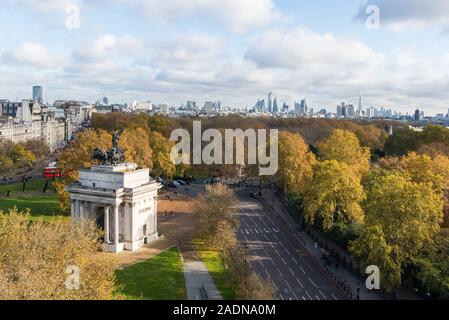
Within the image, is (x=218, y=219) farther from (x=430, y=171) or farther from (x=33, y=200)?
(x=33, y=200)

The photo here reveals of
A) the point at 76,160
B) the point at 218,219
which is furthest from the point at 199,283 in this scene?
the point at 76,160

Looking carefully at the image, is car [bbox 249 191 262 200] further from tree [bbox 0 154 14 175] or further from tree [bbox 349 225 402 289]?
tree [bbox 0 154 14 175]

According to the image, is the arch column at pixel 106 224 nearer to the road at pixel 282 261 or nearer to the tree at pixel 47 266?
the road at pixel 282 261

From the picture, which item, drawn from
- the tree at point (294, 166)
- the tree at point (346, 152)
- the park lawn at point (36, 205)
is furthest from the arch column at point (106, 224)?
the tree at point (346, 152)

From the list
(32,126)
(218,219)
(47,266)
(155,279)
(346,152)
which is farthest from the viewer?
(32,126)
